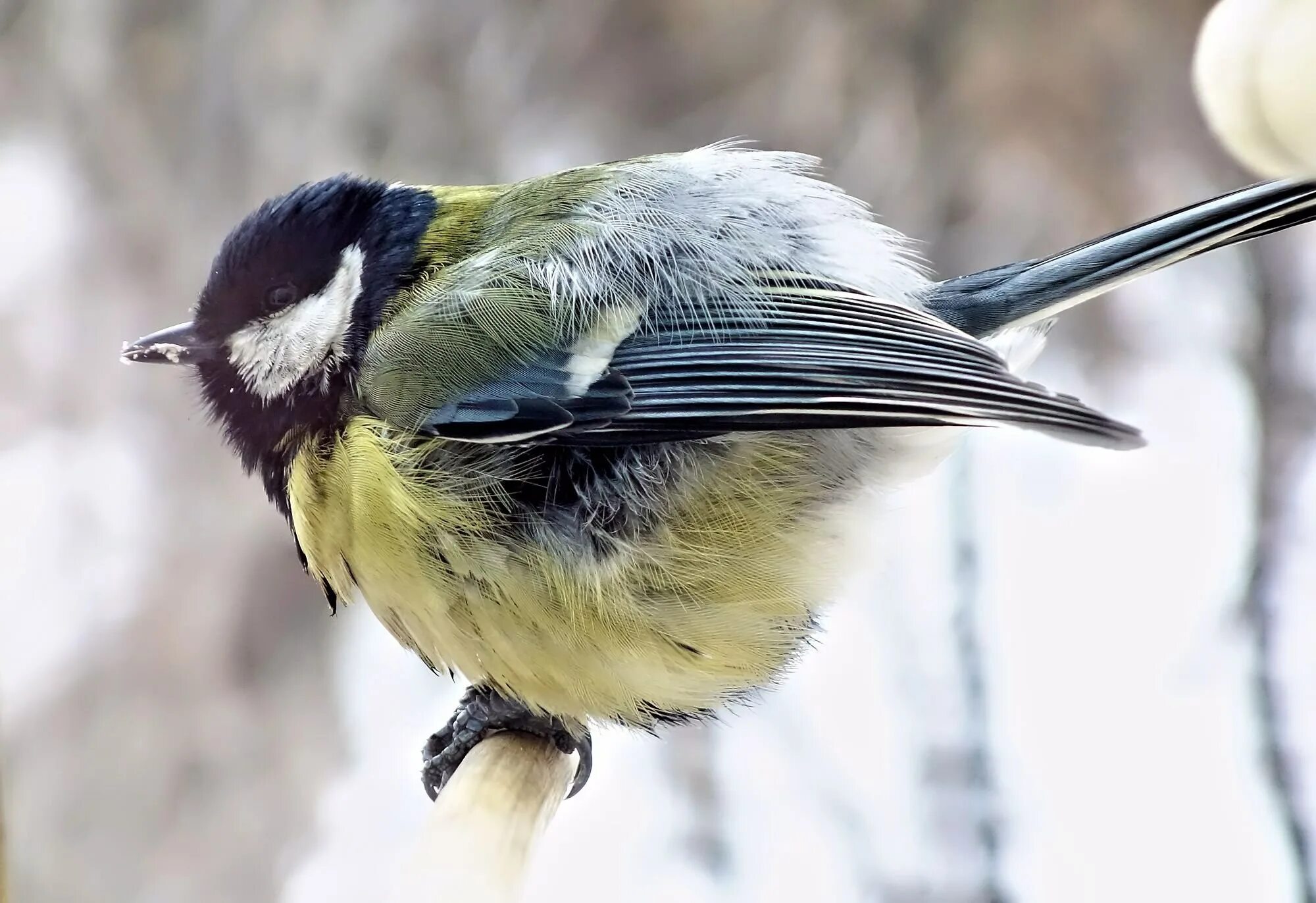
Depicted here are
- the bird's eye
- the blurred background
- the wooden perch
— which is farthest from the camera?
the blurred background

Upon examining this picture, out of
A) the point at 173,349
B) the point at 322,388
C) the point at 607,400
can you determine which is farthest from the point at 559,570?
the point at 173,349

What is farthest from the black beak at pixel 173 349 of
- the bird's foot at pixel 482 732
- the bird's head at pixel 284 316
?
the bird's foot at pixel 482 732

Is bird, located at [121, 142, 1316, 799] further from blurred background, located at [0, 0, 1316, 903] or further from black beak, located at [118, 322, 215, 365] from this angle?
blurred background, located at [0, 0, 1316, 903]

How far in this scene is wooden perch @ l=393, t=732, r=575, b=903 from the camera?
1.88 ft

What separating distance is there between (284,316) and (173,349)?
89mm

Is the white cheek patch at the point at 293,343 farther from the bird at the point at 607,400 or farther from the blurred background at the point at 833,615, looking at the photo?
the blurred background at the point at 833,615

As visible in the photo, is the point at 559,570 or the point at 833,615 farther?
the point at 833,615

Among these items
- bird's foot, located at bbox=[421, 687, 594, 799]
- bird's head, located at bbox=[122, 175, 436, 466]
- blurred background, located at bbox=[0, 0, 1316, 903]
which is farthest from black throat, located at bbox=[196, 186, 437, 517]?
blurred background, located at bbox=[0, 0, 1316, 903]

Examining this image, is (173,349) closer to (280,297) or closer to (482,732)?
(280,297)

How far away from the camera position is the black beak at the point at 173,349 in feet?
2.66

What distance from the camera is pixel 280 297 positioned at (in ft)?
2.65

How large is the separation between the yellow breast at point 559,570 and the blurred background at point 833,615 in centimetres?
36

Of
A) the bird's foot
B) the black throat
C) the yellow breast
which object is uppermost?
the black throat

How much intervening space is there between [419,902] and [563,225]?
473 mm
